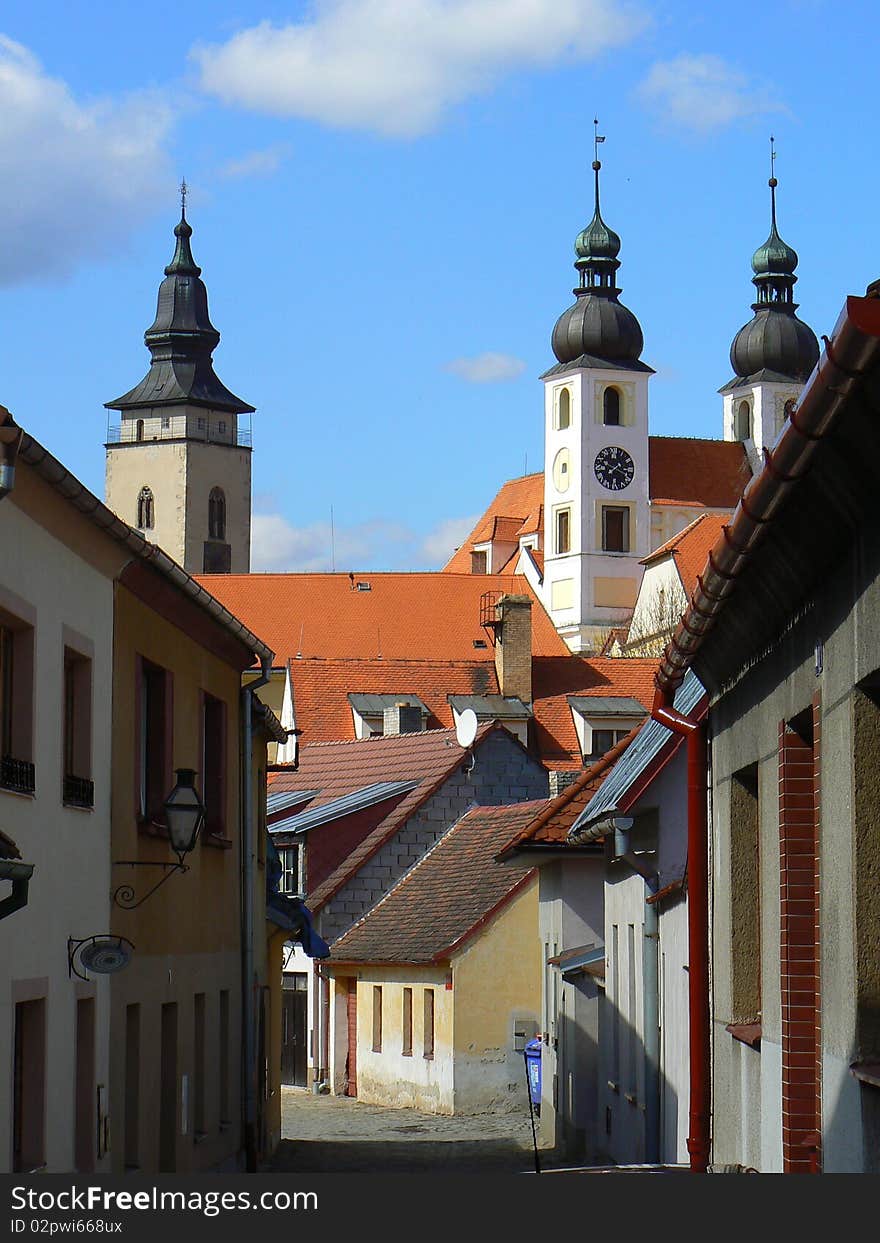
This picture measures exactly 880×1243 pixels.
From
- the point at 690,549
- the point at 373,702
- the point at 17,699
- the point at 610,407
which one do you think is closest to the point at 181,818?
the point at 17,699

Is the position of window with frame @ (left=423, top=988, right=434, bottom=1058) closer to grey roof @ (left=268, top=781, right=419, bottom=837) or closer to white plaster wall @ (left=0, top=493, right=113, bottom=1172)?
grey roof @ (left=268, top=781, right=419, bottom=837)

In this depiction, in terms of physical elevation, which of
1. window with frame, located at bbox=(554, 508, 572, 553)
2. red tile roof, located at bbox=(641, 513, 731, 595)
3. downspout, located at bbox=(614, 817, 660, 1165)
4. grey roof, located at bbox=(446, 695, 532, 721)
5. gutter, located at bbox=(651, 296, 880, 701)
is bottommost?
downspout, located at bbox=(614, 817, 660, 1165)

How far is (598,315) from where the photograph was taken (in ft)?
394

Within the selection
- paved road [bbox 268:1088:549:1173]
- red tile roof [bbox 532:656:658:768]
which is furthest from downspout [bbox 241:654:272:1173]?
red tile roof [bbox 532:656:658:768]

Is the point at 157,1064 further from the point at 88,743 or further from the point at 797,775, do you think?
the point at 797,775

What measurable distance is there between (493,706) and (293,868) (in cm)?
2489

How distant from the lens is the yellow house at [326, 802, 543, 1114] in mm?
32250

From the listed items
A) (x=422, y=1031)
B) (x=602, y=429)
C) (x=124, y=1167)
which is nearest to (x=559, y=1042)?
(x=422, y=1031)

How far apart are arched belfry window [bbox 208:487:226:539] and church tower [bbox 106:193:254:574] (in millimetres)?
62

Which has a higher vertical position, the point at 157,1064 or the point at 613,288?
the point at 613,288

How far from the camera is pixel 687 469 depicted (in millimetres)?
124375

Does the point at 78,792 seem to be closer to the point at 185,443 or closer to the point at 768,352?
the point at 768,352

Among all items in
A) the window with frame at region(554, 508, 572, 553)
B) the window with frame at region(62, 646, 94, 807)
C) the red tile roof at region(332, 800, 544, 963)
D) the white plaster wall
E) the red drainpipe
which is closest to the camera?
the white plaster wall

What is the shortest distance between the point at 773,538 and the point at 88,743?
675cm
